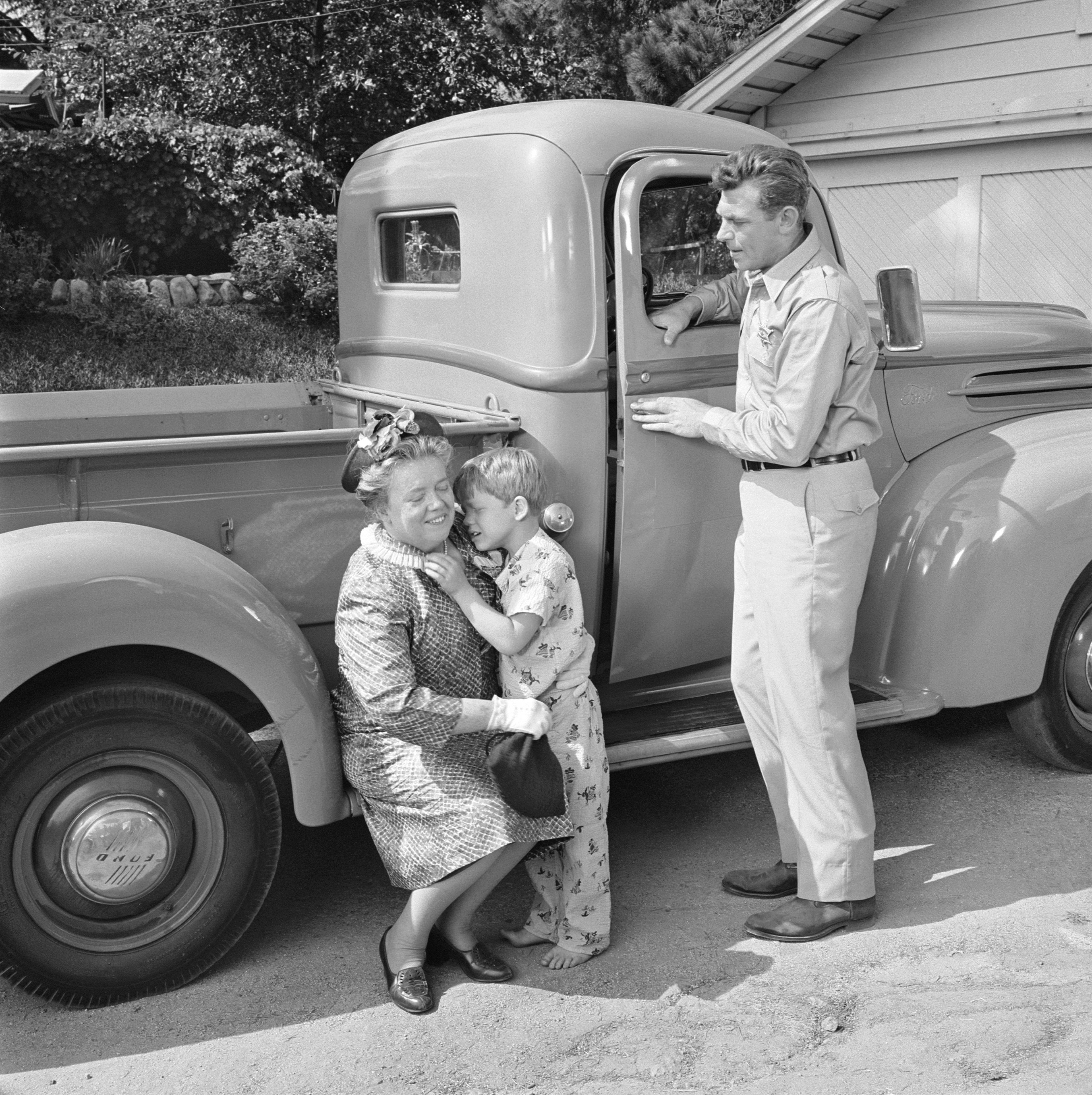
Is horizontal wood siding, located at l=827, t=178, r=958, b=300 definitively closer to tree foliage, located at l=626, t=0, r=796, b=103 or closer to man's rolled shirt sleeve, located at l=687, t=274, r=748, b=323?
tree foliage, located at l=626, t=0, r=796, b=103

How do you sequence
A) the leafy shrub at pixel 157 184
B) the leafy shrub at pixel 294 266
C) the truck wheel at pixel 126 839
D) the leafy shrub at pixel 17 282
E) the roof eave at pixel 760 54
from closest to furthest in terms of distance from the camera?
the truck wheel at pixel 126 839, the roof eave at pixel 760 54, the leafy shrub at pixel 17 282, the leafy shrub at pixel 294 266, the leafy shrub at pixel 157 184

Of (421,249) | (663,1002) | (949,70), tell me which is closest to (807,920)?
(663,1002)

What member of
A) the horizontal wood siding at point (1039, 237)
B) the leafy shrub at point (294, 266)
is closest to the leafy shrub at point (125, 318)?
the leafy shrub at point (294, 266)

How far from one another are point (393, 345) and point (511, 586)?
1.25 meters

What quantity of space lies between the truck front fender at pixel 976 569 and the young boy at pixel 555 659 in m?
1.04

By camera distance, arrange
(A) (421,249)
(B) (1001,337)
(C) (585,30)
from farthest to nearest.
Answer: (C) (585,30)
(B) (1001,337)
(A) (421,249)

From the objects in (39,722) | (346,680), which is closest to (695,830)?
(346,680)

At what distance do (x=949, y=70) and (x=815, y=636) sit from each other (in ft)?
23.2

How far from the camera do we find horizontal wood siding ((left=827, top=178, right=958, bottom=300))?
9094 millimetres

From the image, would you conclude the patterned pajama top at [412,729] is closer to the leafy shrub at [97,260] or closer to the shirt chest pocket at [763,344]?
the shirt chest pocket at [763,344]

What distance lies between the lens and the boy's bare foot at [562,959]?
10.4ft

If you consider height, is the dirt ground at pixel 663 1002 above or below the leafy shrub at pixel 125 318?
below

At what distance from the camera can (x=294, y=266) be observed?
50.0 ft

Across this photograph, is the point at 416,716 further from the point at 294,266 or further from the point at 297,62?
the point at 297,62
